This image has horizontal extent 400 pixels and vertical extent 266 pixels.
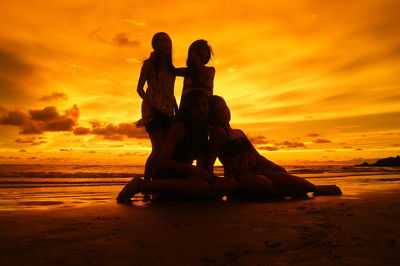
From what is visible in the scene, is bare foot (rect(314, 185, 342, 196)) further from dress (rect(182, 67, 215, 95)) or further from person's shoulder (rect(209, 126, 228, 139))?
dress (rect(182, 67, 215, 95))

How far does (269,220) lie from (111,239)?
4.02 ft

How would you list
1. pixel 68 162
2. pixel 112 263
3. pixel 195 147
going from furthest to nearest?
pixel 68 162 < pixel 195 147 < pixel 112 263

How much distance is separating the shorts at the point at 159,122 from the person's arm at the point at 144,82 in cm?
20

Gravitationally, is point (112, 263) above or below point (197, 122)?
below

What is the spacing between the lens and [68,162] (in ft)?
73.7

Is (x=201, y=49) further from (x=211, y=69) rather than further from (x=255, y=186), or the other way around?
(x=255, y=186)

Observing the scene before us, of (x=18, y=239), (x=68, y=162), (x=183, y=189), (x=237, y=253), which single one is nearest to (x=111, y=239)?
(x=18, y=239)

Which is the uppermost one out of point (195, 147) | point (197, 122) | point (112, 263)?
point (197, 122)

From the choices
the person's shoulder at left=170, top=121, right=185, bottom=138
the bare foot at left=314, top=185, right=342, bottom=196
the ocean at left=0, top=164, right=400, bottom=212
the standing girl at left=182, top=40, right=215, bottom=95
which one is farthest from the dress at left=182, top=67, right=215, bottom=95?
the bare foot at left=314, top=185, right=342, bottom=196

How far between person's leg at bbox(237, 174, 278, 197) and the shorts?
1345mm

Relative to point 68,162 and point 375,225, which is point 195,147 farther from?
point 68,162

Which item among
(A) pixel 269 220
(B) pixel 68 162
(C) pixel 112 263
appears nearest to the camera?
(C) pixel 112 263

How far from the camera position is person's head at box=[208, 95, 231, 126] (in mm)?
4250

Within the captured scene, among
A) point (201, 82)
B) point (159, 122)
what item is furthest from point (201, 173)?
point (201, 82)
